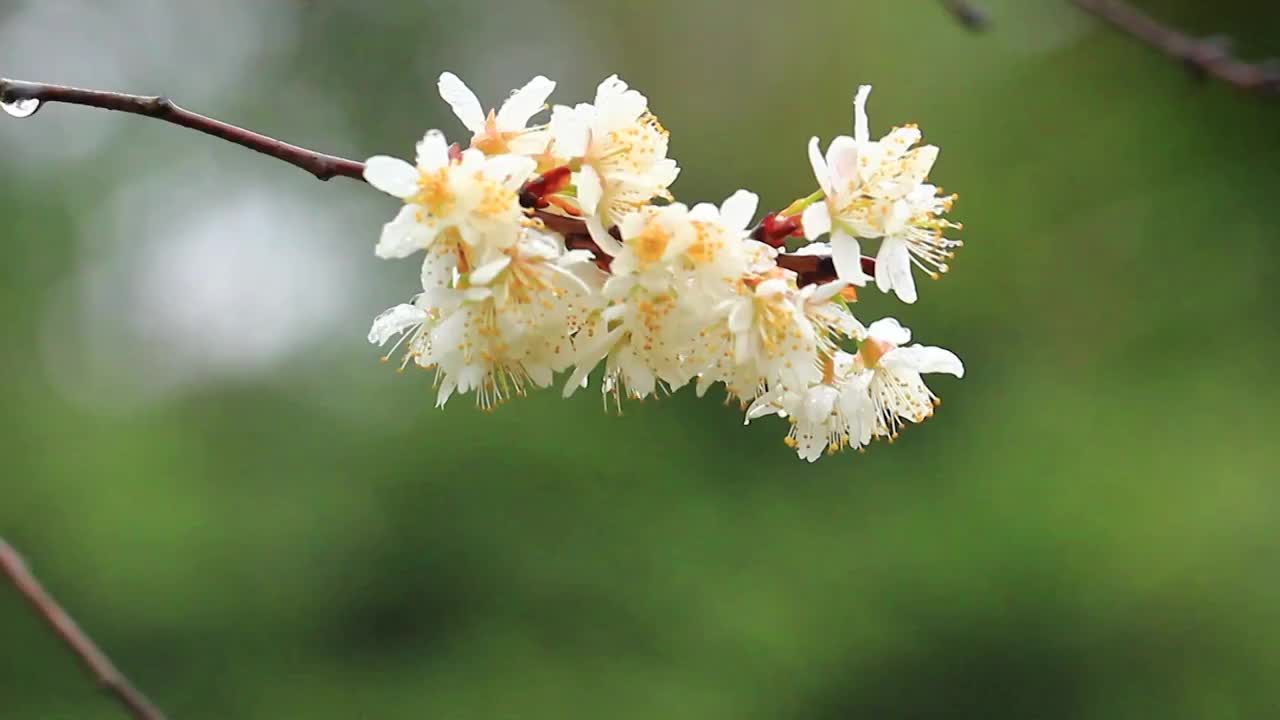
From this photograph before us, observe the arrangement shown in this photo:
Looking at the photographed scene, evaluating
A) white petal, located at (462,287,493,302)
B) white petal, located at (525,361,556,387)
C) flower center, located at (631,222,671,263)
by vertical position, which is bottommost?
white petal, located at (525,361,556,387)

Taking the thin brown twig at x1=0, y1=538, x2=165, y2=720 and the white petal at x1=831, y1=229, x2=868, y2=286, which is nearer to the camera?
the white petal at x1=831, y1=229, x2=868, y2=286

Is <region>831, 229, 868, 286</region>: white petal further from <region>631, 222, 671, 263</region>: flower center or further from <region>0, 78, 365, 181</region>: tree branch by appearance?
<region>0, 78, 365, 181</region>: tree branch

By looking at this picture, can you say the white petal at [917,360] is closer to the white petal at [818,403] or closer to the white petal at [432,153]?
the white petal at [818,403]

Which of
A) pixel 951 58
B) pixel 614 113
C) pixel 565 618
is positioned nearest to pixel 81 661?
pixel 614 113

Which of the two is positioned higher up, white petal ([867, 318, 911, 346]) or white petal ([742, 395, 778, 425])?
white petal ([867, 318, 911, 346])

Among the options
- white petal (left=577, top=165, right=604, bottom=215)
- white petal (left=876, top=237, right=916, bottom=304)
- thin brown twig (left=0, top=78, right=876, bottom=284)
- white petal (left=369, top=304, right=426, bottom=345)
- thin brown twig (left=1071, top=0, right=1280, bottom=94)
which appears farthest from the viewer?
thin brown twig (left=1071, top=0, right=1280, bottom=94)

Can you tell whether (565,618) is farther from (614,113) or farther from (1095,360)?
(614,113)

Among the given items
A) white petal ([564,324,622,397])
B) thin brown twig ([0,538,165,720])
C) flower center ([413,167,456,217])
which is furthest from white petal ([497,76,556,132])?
thin brown twig ([0,538,165,720])

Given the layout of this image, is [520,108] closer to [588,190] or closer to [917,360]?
[588,190]
